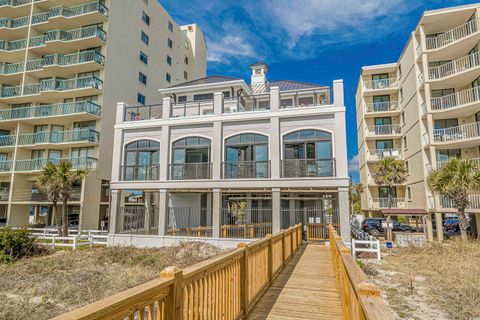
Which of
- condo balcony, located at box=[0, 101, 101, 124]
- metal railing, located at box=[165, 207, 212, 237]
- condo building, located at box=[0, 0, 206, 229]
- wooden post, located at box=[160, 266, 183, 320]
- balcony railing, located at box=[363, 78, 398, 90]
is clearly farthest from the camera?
balcony railing, located at box=[363, 78, 398, 90]

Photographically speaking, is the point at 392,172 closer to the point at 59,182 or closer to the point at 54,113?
the point at 59,182

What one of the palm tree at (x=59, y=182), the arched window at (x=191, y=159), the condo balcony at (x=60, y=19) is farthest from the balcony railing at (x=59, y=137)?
the condo balcony at (x=60, y=19)

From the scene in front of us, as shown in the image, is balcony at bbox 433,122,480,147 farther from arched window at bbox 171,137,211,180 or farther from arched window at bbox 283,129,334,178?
arched window at bbox 171,137,211,180

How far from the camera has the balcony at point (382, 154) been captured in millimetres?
33875

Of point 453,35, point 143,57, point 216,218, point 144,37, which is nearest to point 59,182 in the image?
point 216,218

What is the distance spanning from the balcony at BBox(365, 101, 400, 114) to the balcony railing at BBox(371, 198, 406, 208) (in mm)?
10361

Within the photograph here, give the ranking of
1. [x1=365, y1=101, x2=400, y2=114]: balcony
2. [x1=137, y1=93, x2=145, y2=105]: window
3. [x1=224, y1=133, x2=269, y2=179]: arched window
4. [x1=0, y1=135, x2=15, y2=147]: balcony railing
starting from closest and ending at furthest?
[x1=224, y1=133, x2=269, y2=179]: arched window < [x1=0, y1=135, x2=15, y2=147]: balcony railing < [x1=137, y1=93, x2=145, y2=105]: window < [x1=365, y1=101, x2=400, y2=114]: balcony

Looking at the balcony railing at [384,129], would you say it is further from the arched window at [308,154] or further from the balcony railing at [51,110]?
the balcony railing at [51,110]

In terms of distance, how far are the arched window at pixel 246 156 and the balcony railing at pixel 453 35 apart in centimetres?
1870

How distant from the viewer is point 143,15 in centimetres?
3222

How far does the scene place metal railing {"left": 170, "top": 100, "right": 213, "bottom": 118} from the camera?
866 inches

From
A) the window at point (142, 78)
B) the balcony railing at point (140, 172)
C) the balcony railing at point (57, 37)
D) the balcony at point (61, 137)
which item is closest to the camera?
the balcony railing at point (140, 172)

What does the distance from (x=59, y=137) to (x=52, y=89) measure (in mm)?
4529

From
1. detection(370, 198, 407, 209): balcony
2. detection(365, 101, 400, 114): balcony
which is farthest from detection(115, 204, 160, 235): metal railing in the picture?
detection(365, 101, 400, 114): balcony
